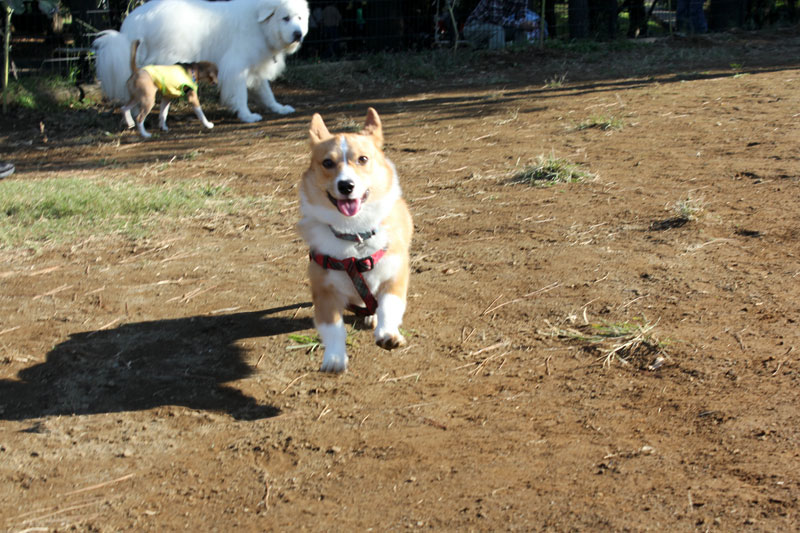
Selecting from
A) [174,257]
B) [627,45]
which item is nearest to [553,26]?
[627,45]

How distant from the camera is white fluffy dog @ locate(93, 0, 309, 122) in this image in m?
8.76

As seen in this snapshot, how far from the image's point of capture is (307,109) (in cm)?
960

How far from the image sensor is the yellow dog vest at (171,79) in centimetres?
820

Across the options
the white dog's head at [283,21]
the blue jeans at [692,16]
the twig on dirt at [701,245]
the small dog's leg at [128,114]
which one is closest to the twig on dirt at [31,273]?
the twig on dirt at [701,245]

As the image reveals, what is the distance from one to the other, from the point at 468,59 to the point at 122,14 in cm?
497

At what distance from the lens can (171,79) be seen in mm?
8297

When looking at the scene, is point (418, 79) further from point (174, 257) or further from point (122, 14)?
point (174, 257)

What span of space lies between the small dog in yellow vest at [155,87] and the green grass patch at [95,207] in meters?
2.17

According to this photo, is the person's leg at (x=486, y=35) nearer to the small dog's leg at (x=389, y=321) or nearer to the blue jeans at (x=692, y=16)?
the blue jeans at (x=692, y=16)

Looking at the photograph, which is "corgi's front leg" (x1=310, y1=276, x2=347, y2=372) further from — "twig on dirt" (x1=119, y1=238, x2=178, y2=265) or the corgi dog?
"twig on dirt" (x1=119, y1=238, x2=178, y2=265)

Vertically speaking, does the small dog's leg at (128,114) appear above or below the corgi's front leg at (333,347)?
above

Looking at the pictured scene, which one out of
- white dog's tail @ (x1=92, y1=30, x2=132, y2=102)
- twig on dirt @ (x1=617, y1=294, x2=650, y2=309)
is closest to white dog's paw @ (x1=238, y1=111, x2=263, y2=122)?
white dog's tail @ (x1=92, y1=30, x2=132, y2=102)

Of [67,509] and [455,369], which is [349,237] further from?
[67,509]

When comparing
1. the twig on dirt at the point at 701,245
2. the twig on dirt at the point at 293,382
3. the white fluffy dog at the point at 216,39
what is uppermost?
the white fluffy dog at the point at 216,39
